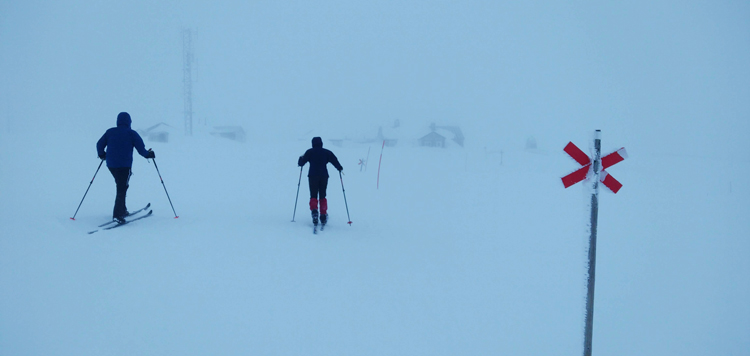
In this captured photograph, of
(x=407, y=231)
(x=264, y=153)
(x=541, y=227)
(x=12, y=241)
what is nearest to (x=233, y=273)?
(x=12, y=241)

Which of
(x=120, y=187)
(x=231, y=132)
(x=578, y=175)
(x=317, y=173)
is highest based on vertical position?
(x=231, y=132)

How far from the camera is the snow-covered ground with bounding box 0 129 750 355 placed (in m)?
3.81

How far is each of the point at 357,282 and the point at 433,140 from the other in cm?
5389

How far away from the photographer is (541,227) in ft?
31.9

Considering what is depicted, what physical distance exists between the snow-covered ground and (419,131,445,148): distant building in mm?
46690

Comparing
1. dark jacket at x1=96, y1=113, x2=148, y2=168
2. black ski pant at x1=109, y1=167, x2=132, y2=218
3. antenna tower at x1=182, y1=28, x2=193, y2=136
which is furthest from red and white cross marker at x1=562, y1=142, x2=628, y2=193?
antenna tower at x1=182, y1=28, x2=193, y2=136

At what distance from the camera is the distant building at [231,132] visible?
57.3 meters

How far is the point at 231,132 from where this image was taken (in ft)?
188

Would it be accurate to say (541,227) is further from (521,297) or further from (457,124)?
(457,124)

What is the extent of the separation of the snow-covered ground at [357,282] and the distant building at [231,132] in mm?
47884

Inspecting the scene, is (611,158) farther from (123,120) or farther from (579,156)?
(123,120)

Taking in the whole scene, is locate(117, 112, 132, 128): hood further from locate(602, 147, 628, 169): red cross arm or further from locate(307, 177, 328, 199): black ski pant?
locate(602, 147, 628, 169): red cross arm

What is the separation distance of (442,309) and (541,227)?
6100 mm

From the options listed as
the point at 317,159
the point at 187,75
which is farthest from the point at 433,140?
the point at 317,159
